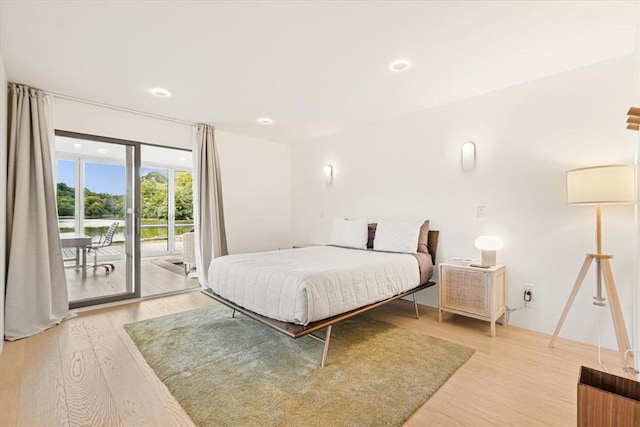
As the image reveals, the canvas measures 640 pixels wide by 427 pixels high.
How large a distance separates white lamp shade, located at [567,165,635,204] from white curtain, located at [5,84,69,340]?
4.90 m

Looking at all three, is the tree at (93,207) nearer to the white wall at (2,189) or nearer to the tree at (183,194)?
the white wall at (2,189)

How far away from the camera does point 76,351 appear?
243 centimetres

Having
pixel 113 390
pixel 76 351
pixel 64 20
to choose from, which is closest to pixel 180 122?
pixel 64 20

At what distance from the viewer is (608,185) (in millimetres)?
2150

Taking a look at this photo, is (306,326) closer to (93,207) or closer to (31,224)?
(31,224)

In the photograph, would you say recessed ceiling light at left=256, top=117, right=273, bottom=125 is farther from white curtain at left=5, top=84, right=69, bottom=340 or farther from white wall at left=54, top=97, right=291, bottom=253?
white curtain at left=5, top=84, right=69, bottom=340

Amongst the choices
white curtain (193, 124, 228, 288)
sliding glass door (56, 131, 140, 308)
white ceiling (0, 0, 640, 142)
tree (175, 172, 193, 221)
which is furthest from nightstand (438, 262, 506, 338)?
tree (175, 172, 193, 221)

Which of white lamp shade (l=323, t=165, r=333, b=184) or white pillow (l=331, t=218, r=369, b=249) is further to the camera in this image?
white lamp shade (l=323, t=165, r=333, b=184)

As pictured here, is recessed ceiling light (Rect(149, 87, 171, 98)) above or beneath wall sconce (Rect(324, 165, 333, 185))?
above

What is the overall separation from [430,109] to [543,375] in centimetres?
291

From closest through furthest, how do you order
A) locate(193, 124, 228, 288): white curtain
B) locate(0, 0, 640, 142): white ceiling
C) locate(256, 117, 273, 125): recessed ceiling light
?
locate(0, 0, 640, 142): white ceiling < locate(256, 117, 273, 125): recessed ceiling light < locate(193, 124, 228, 288): white curtain

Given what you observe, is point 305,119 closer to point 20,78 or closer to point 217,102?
point 217,102

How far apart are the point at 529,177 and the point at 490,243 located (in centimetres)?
74

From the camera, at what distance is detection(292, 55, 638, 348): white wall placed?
246 cm
